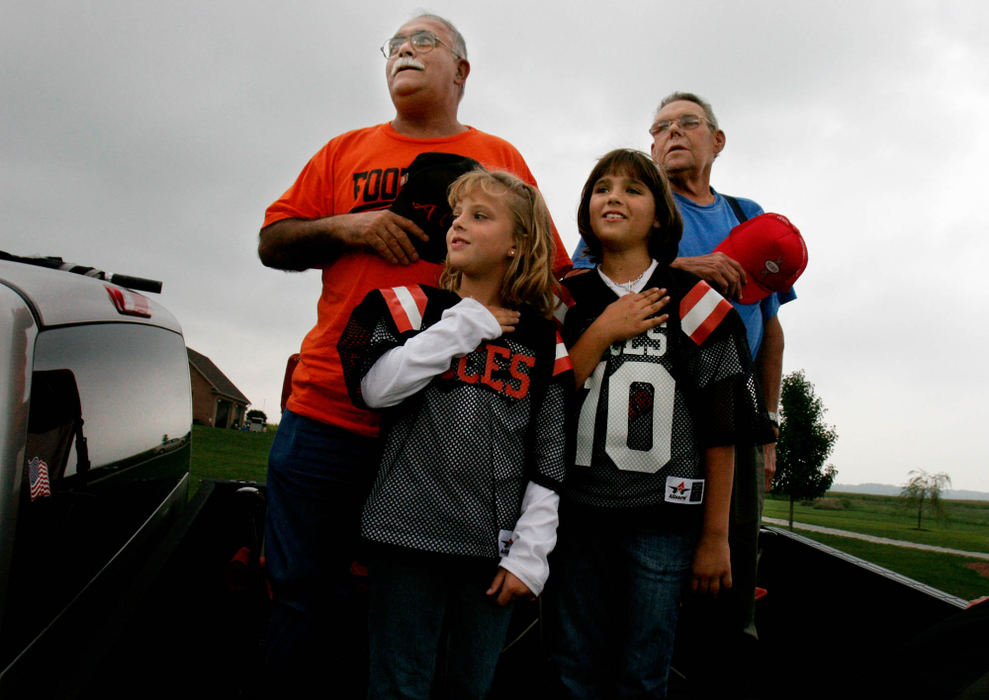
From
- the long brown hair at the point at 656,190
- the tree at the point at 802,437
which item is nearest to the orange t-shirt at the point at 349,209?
the long brown hair at the point at 656,190

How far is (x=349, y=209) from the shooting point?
227 centimetres

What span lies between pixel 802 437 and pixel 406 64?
1864 inches

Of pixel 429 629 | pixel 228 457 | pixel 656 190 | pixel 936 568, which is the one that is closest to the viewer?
pixel 429 629

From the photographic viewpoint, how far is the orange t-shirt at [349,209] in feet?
6.55

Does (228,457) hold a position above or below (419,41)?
below

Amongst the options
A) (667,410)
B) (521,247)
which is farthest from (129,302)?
(667,410)

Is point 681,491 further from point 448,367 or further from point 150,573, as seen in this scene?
point 150,573

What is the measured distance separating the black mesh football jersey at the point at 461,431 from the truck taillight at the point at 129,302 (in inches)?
26.8

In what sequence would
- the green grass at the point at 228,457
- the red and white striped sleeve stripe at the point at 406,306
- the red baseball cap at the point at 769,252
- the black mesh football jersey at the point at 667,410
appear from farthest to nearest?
the green grass at the point at 228,457
the red baseball cap at the point at 769,252
the black mesh football jersey at the point at 667,410
the red and white striped sleeve stripe at the point at 406,306

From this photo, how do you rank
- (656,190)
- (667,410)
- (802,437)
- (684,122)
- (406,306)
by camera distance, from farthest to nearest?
(802,437)
(684,122)
(656,190)
(667,410)
(406,306)

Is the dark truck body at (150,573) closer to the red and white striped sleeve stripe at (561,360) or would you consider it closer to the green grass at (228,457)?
the red and white striped sleeve stripe at (561,360)

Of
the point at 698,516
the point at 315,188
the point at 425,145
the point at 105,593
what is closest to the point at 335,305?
the point at 315,188

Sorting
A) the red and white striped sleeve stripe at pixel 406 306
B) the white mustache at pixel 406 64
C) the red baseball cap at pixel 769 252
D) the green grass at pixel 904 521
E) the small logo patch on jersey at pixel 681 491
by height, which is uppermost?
the white mustache at pixel 406 64

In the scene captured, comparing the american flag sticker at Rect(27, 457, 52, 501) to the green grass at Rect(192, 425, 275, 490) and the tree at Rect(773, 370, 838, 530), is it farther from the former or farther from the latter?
the tree at Rect(773, 370, 838, 530)
